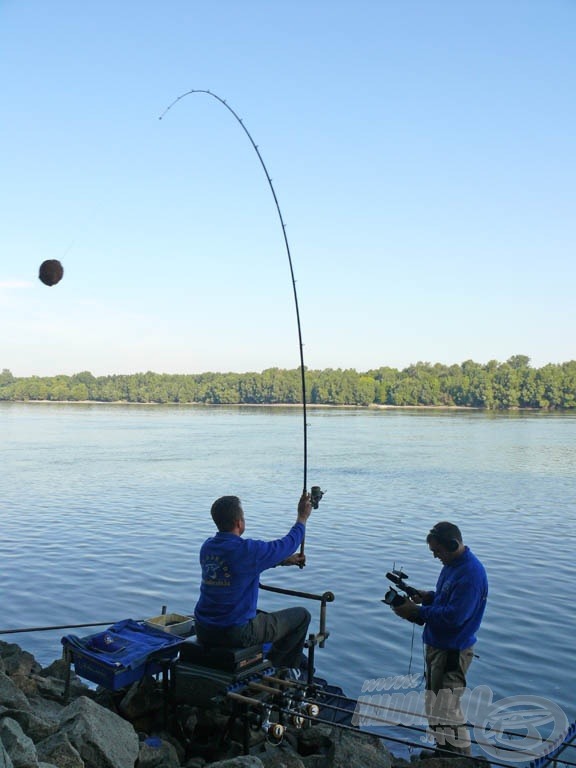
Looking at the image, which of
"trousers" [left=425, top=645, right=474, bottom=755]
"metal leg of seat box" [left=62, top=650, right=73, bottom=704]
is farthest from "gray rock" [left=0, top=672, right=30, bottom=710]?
"trousers" [left=425, top=645, right=474, bottom=755]

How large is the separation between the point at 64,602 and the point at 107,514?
8.42 meters

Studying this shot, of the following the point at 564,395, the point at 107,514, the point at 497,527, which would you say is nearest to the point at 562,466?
the point at 497,527

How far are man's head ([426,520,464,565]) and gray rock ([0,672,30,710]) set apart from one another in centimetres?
308

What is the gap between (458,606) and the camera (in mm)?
5168

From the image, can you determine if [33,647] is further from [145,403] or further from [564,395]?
[145,403]

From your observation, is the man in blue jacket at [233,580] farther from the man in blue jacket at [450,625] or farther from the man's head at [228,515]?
the man in blue jacket at [450,625]

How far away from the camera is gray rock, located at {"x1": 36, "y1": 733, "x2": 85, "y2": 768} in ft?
14.4

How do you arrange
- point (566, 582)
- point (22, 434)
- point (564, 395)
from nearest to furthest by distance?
1. point (566, 582)
2. point (22, 434)
3. point (564, 395)

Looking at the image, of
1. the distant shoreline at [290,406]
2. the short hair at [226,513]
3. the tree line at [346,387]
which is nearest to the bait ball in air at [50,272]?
the short hair at [226,513]

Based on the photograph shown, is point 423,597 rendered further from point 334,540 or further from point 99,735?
point 334,540

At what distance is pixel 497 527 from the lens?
18281 mm

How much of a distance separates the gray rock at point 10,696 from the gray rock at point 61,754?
1040 millimetres

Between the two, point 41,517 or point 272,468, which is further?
point 272,468

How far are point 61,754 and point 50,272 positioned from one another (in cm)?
354
